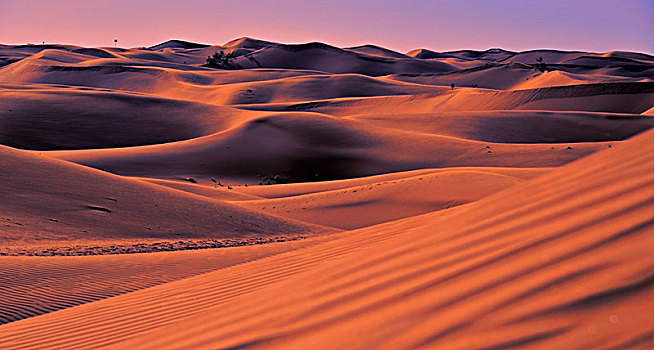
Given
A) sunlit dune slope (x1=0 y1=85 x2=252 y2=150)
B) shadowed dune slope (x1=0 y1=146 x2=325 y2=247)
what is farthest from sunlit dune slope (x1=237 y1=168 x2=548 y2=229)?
sunlit dune slope (x1=0 y1=85 x2=252 y2=150)

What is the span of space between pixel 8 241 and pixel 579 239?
9.14 m

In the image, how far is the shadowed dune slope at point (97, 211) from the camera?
445 inches

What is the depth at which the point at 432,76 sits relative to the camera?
298ft

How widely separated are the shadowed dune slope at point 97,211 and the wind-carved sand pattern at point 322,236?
0.20 ft

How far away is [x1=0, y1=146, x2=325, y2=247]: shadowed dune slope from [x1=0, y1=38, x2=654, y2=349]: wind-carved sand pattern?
0.06m

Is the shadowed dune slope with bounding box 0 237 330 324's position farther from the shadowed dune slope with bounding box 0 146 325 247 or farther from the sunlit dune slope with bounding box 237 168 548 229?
the sunlit dune slope with bounding box 237 168 548 229

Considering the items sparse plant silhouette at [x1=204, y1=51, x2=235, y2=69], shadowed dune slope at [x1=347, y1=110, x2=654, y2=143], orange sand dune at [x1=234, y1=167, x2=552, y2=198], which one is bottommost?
orange sand dune at [x1=234, y1=167, x2=552, y2=198]

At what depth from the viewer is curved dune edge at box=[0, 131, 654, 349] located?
2.30 meters

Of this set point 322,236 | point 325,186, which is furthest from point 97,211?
point 325,186

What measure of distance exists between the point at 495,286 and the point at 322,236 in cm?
1048

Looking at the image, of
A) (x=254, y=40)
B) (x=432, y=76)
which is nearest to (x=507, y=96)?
(x=432, y=76)

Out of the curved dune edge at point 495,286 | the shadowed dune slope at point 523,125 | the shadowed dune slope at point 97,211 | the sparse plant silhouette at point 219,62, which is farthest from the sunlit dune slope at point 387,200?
the sparse plant silhouette at point 219,62

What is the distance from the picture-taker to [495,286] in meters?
2.71

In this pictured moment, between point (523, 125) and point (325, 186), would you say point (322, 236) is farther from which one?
point (523, 125)
